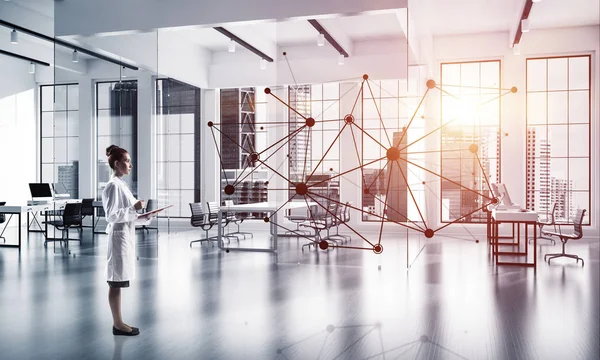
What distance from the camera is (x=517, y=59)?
11297 millimetres

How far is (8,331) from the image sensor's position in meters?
4.45

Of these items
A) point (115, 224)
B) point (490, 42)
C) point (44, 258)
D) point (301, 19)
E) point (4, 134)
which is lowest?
point (44, 258)

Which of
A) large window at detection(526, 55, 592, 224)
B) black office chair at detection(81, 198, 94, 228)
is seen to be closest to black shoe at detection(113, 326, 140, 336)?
black office chair at detection(81, 198, 94, 228)

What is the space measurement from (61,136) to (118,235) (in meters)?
5.90

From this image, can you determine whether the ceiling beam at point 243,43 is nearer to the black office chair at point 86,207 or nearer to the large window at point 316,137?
the large window at point 316,137

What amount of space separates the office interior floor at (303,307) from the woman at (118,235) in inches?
11.1

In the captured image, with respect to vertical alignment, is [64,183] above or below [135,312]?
above

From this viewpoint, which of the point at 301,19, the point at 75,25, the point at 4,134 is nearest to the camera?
the point at 301,19

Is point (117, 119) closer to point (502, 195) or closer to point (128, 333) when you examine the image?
point (128, 333)

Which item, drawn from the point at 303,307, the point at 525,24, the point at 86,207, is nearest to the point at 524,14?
the point at 525,24

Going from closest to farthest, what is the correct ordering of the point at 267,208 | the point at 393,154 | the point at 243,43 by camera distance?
1. the point at 393,154
2. the point at 267,208
3. the point at 243,43

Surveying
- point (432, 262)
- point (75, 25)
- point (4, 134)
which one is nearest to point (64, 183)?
point (4, 134)

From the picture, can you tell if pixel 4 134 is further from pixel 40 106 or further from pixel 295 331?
pixel 295 331

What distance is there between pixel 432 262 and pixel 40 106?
1100cm
